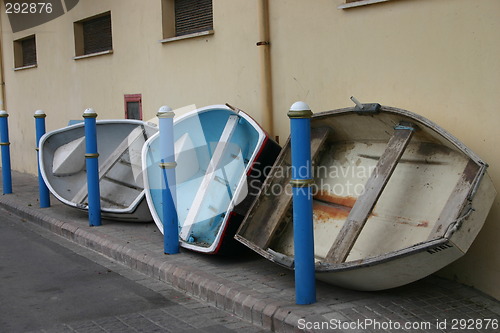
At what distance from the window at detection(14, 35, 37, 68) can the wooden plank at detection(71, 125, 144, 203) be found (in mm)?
6007

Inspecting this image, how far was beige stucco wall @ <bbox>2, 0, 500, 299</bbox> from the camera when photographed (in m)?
4.78

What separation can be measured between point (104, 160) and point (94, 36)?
329cm

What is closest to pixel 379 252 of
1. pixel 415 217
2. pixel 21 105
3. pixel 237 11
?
pixel 415 217

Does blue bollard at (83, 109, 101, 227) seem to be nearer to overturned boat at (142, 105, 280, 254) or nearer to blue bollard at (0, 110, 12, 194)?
overturned boat at (142, 105, 280, 254)

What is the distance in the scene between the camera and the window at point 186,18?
27.0ft

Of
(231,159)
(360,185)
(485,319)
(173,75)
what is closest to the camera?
(485,319)

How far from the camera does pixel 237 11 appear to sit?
745 centimetres

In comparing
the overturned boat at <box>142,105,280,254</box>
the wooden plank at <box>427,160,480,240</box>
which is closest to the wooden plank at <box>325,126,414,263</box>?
the wooden plank at <box>427,160,480,240</box>

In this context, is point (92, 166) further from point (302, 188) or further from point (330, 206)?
point (302, 188)

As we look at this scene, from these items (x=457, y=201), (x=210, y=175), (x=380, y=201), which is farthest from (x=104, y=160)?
(x=457, y=201)

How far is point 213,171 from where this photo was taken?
687 centimetres

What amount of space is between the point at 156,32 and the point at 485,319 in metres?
6.23

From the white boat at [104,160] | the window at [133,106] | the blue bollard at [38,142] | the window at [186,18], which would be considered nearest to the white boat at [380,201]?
the window at [186,18]

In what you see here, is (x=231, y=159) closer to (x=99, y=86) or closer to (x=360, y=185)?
(x=360, y=185)
